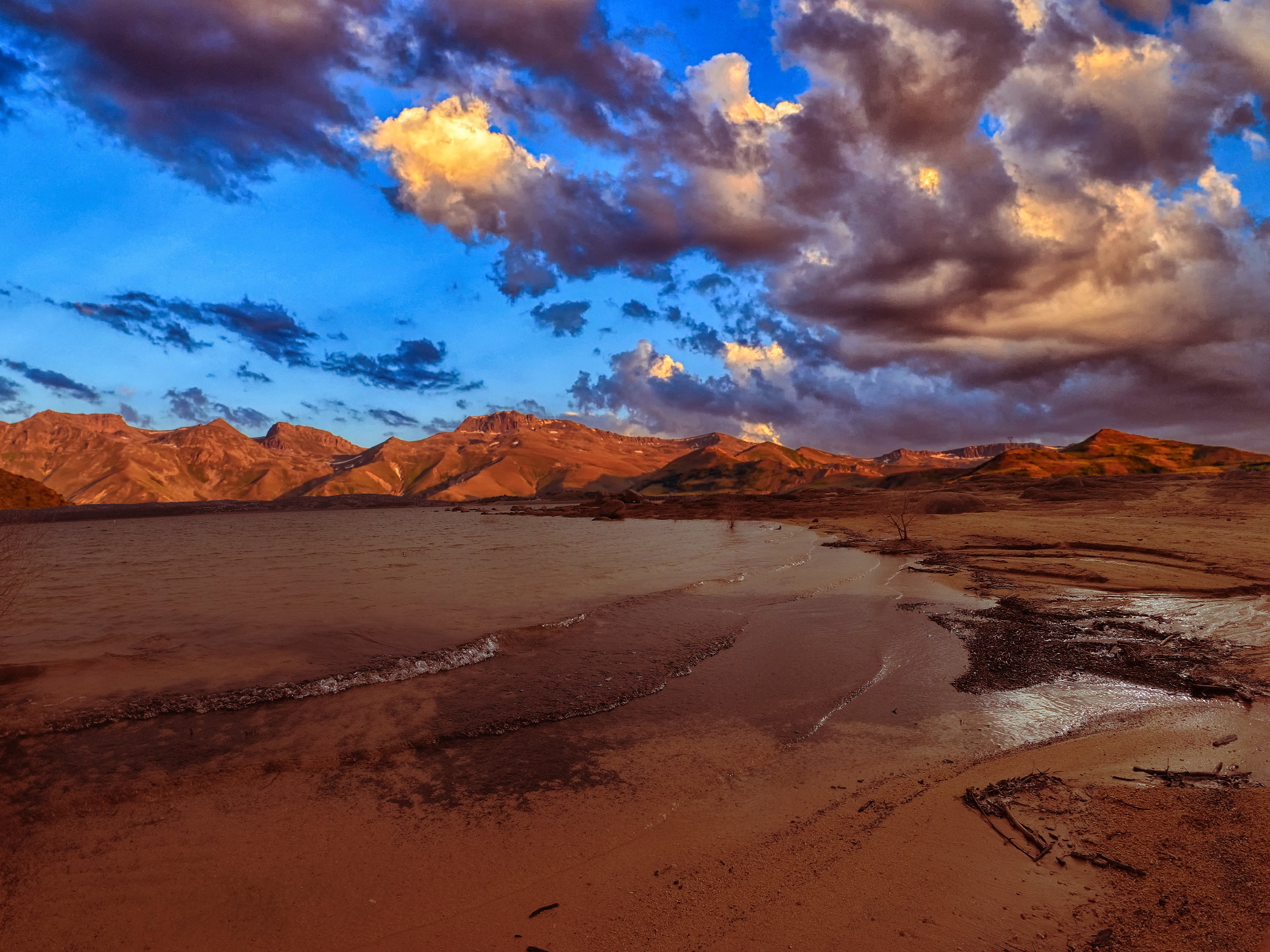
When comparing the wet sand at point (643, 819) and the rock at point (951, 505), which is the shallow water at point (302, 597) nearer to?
the wet sand at point (643, 819)

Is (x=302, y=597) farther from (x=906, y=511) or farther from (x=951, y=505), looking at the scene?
(x=951, y=505)

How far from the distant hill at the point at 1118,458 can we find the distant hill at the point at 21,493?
547 ft

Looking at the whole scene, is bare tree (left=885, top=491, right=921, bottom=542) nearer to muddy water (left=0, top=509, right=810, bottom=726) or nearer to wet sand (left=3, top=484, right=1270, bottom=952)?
muddy water (left=0, top=509, right=810, bottom=726)

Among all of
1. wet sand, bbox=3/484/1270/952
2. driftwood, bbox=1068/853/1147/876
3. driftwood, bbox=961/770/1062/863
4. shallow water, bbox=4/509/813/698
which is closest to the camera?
wet sand, bbox=3/484/1270/952

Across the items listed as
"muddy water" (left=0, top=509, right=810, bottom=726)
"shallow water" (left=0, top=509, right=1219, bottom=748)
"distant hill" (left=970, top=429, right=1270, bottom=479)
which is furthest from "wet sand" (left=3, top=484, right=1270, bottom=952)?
"distant hill" (left=970, top=429, right=1270, bottom=479)

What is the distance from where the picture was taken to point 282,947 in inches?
172

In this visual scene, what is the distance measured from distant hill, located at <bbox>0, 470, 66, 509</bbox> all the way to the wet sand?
10341cm

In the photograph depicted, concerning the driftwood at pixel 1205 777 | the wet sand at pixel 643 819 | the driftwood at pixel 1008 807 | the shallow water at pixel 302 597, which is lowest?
the shallow water at pixel 302 597

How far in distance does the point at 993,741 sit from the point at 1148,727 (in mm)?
2120

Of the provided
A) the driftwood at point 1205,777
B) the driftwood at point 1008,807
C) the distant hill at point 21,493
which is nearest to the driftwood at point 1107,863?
the driftwood at point 1008,807

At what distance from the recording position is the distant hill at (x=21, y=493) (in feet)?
270

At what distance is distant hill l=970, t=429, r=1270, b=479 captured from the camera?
405 ft

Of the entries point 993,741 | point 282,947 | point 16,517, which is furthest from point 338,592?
point 993,741

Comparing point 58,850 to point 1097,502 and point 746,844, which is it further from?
point 1097,502
